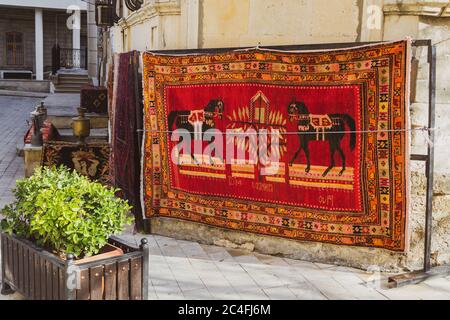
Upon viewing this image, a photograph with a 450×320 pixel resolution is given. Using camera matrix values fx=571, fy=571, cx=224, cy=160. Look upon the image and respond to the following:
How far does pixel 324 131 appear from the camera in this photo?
6680 millimetres

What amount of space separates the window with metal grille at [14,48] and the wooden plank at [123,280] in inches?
1232

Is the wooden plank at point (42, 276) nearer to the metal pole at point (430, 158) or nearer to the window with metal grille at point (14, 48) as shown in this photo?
the metal pole at point (430, 158)

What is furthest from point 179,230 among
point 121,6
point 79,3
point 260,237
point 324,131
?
point 79,3

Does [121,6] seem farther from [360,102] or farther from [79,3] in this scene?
[79,3]

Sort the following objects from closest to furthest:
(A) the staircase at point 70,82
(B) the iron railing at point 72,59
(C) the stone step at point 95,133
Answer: (C) the stone step at point 95,133
(A) the staircase at point 70,82
(B) the iron railing at point 72,59

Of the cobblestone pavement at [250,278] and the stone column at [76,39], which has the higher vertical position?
the stone column at [76,39]

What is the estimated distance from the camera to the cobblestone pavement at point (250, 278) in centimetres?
601

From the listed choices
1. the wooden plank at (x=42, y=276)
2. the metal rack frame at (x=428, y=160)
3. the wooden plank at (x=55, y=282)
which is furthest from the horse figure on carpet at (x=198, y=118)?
the wooden plank at (x=55, y=282)

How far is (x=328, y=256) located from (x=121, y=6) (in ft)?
29.3

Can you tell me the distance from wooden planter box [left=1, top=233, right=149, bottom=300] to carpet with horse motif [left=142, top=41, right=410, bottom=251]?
2.34 metres

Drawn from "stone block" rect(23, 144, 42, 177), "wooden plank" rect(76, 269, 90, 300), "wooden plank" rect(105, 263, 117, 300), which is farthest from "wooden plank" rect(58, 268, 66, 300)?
"stone block" rect(23, 144, 42, 177)

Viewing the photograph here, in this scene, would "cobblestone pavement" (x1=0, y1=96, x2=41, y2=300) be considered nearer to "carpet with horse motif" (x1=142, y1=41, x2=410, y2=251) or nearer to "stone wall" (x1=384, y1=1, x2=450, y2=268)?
"carpet with horse motif" (x1=142, y1=41, x2=410, y2=251)

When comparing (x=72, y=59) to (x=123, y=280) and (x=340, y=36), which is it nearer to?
(x=340, y=36)

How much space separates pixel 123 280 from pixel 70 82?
19.7 meters
